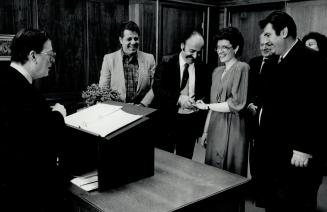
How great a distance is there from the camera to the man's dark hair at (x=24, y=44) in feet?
5.02

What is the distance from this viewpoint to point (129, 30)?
3.10 meters

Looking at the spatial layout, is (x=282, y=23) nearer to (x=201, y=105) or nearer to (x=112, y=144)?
(x=201, y=105)

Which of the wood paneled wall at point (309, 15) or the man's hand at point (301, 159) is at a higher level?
the wood paneled wall at point (309, 15)

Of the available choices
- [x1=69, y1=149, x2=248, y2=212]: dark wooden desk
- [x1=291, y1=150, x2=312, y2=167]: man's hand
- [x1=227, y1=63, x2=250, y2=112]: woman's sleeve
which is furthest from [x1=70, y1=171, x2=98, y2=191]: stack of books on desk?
[x1=227, y1=63, x2=250, y2=112]: woman's sleeve

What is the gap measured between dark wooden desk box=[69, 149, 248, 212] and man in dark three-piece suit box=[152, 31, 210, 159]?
1.19 m

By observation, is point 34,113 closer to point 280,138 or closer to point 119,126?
point 119,126

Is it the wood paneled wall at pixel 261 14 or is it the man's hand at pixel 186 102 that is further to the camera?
the wood paneled wall at pixel 261 14

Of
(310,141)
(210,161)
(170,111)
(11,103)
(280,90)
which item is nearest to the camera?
(11,103)

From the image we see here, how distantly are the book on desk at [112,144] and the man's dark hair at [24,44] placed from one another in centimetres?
40

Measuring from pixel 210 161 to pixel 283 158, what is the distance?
2.42 ft

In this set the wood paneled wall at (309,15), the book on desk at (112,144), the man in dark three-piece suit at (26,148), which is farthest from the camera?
the wood paneled wall at (309,15)

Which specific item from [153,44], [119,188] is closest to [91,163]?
[119,188]

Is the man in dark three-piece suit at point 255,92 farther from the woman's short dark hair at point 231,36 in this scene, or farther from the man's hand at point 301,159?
the man's hand at point 301,159

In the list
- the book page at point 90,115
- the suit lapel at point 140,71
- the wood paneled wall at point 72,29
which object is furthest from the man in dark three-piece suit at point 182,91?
the wood paneled wall at point 72,29
